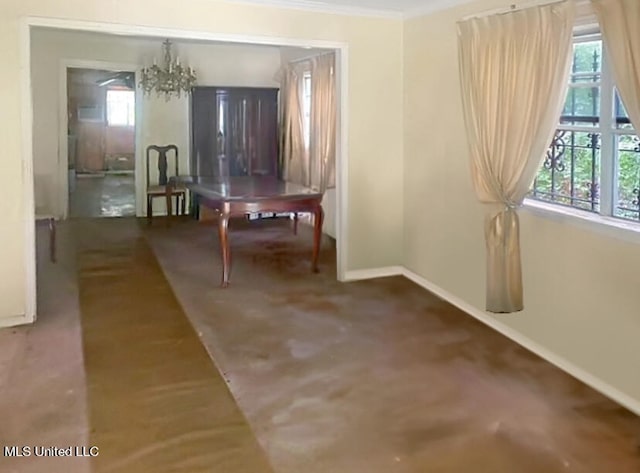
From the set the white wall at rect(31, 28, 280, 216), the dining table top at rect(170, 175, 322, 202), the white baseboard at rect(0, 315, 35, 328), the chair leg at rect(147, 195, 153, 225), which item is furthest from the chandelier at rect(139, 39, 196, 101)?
the white baseboard at rect(0, 315, 35, 328)

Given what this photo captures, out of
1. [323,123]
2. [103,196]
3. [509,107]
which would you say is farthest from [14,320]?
[103,196]

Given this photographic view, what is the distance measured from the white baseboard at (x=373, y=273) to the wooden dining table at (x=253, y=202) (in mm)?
370

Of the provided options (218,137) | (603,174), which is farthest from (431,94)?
(218,137)

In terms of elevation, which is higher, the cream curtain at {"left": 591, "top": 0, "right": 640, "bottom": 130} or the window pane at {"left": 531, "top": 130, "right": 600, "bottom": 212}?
the cream curtain at {"left": 591, "top": 0, "right": 640, "bottom": 130}

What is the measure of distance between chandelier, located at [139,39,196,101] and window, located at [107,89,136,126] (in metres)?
5.31

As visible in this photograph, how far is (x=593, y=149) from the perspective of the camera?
3459mm

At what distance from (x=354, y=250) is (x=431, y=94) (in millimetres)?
1418

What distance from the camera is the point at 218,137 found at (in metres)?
8.59

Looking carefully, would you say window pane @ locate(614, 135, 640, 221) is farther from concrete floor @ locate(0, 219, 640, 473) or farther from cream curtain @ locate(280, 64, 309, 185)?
cream curtain @ locate(280, 64, 309, 185)

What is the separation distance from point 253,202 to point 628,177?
9.29ft

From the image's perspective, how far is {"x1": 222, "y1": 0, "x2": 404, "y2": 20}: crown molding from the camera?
475 centimetres

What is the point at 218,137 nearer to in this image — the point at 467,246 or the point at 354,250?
the point at 354,250

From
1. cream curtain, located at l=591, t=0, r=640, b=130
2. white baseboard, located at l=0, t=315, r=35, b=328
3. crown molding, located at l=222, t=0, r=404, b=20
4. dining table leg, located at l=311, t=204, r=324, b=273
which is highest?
crown molding, located at l=222, t=0, r=404, b=20

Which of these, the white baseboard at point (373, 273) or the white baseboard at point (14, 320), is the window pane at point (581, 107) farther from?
the white baseboard at point (14, 320)
